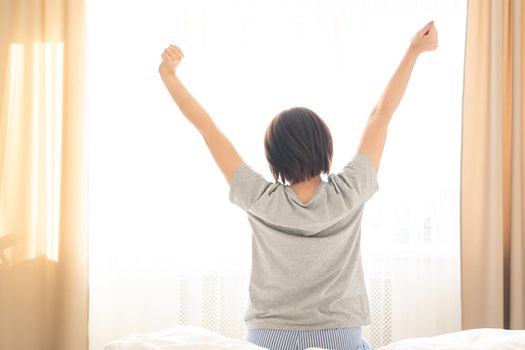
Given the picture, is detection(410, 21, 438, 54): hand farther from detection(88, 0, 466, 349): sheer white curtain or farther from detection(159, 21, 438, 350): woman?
detection(88, 0, 466, 349): sheer white curtain

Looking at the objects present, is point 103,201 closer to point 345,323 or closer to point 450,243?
point 450,243

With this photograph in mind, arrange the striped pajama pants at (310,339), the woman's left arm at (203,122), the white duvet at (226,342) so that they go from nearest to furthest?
the white duvet at (226,342) → the striped pajama pants at (310,339) → the woman's left arm at (203,122)

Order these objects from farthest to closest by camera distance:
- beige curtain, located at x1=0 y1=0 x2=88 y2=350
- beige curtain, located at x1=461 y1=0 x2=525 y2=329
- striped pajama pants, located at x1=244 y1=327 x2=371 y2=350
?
beige curtain, located at x1=0 y1=0 x2=88 y2=350 → beige curtain, located at x1=461 y1=0 x2=525 y2=329 → striped pajama pants, located at x1=244 y1=327 x2=371 y2=350

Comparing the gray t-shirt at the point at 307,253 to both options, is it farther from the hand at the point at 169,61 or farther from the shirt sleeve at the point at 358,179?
the hand at the point at 169,61

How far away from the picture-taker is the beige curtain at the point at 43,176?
10.5 feet

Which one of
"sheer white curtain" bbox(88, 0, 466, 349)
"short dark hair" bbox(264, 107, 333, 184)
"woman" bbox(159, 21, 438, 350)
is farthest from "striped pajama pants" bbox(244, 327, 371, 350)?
"sheer white curtain" bbox(88, 0, 466, 349)

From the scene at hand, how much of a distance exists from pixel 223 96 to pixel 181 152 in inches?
13.5

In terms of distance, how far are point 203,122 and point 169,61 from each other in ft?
0.77

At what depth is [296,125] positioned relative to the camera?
5.11ft

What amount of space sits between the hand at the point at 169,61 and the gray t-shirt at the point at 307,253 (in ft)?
1.32

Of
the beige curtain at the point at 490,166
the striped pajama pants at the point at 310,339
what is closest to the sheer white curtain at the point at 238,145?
the beige curtain at the point at 490,166

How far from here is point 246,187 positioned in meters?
1.58

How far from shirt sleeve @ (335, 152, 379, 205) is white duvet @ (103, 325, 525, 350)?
1.25ft

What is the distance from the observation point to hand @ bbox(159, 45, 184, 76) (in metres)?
1.78
